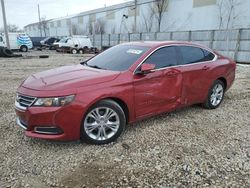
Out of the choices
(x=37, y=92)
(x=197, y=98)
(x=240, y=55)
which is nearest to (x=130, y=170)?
(x=37, y=92)

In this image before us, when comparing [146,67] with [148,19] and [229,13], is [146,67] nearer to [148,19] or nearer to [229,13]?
[229,13]

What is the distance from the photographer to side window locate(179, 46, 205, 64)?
4.89m

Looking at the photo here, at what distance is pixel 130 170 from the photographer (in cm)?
322

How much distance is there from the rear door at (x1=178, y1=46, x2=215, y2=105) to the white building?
73.3 ft

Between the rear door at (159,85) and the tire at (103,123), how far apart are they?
15.7 inches

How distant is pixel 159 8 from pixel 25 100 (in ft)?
110

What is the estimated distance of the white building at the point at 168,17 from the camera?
26.1m

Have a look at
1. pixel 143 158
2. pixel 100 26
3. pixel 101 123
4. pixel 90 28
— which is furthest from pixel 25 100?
pixel 90 28

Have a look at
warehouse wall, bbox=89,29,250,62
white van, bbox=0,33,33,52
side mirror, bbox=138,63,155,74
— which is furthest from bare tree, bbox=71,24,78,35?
side mirror, bbox=138,63,155,74

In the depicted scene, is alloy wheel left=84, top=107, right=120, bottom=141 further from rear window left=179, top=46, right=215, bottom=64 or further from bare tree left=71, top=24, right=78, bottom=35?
bare tree left=71, top=24, right=78, bottom=35

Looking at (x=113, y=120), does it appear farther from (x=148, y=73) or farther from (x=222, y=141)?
(x=222, y=141)

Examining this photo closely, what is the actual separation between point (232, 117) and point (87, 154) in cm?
313

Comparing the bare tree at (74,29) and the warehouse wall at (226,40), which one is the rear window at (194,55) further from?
the bare tree at (74,29)

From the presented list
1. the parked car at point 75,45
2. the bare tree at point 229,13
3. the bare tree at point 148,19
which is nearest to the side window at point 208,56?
the bare tree at point 229,13
